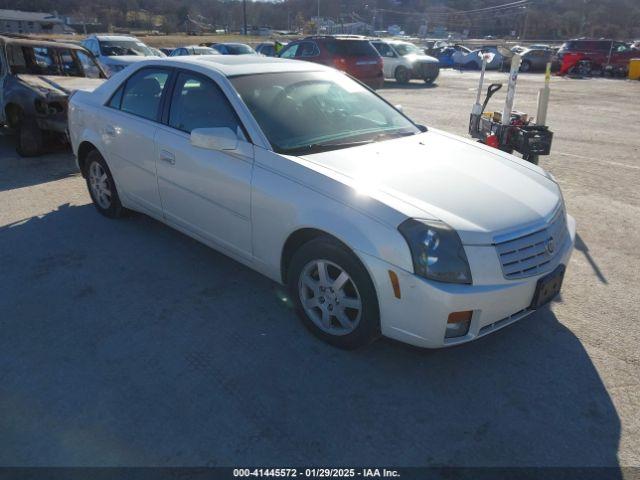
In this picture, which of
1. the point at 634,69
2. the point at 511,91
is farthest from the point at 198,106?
the point at 634,69

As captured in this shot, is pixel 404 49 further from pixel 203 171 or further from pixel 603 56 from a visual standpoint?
pixel 203 171

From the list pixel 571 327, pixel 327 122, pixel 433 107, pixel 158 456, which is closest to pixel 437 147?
pixel 327 122

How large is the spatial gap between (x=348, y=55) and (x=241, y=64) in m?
12.1

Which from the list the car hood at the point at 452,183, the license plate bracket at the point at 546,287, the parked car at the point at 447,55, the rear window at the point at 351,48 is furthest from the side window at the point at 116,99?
the parked car at the point at 447,55

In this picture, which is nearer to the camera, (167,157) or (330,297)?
(330,297)

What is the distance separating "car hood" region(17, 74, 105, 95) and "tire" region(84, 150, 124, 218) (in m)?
2.82

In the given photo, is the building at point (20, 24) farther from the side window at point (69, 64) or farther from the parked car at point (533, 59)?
the side window at point (69, 64)

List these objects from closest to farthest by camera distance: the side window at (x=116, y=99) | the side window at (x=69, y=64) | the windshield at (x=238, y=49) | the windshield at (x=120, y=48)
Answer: the side window at (x=116, y=99), the side window at (x=69, y=64), the windshield at (x=120, y=48), the windshield at (x=238, y=49)

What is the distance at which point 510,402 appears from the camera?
2641 mm

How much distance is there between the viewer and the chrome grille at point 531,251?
104 inches

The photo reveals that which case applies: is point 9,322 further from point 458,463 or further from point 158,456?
point 458,463

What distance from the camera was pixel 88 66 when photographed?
359 inches

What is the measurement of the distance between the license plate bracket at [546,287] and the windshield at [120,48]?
15.9 meters

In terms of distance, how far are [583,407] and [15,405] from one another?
2.97 m
